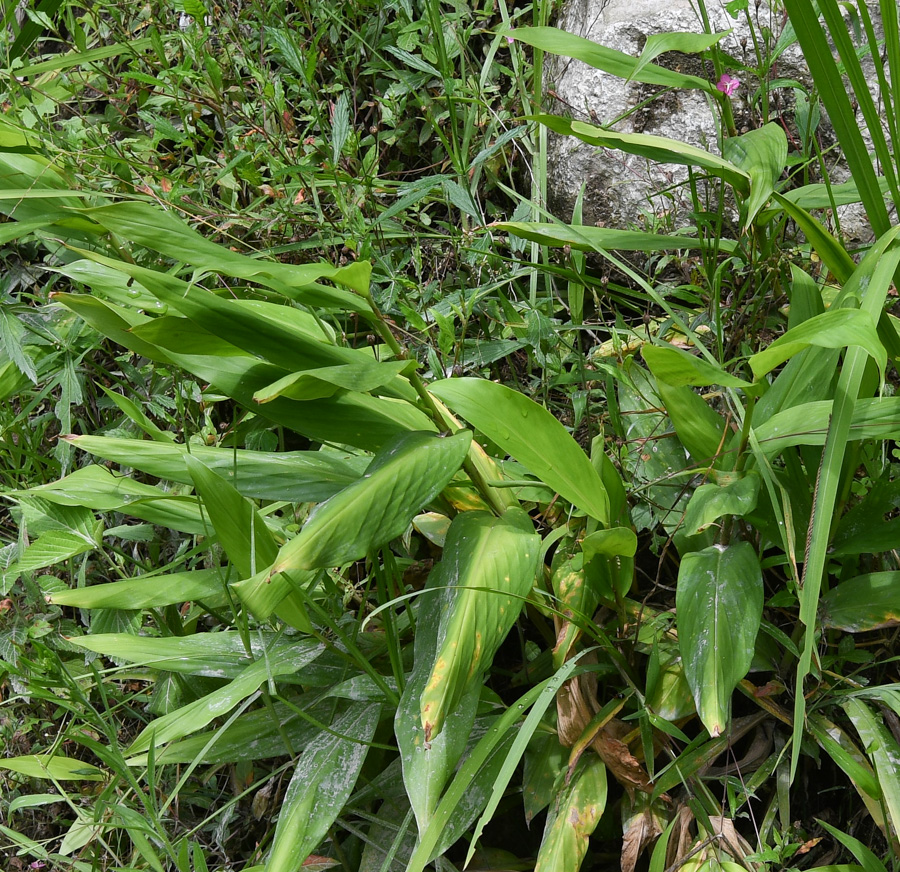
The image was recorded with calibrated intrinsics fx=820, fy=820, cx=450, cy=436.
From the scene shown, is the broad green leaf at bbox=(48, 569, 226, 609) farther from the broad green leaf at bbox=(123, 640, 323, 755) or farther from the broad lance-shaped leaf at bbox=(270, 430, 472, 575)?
the broad lance-shaped leaf at bbox=(270, 430, 472, 575)

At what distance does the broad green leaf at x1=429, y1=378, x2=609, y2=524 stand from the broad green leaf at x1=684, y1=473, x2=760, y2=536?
0.40 ft

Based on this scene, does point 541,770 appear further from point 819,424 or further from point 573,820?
point 819,424

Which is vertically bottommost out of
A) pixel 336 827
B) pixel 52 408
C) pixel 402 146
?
pixel 336 827

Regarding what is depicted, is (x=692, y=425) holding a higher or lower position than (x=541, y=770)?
higher

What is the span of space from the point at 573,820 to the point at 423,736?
0.74 feet

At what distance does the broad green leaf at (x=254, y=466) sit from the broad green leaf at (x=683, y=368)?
434 mm

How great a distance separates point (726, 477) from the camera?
3.08 ft

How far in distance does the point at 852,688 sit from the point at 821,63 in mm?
720

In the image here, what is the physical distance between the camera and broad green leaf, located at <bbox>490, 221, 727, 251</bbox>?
3.57ft

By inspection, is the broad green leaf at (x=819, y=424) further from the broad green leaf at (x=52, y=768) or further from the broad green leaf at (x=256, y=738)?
the broad green leaf at (x=52, y=768)

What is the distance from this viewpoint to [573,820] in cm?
96

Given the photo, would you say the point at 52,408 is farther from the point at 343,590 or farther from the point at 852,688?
the point at 852,688

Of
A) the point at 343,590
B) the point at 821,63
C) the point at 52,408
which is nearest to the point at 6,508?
the point at 52,408

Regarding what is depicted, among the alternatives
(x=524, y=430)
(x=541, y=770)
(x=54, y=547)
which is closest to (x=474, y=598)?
(x=524, y=430)
